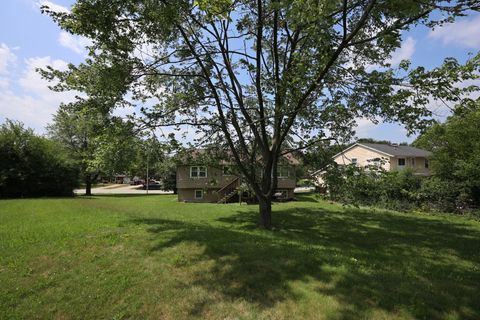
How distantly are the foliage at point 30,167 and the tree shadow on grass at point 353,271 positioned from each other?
85.4ft

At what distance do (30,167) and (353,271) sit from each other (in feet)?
105

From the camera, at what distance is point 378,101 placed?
9836 mm

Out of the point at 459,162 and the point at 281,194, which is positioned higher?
the point at 459,162

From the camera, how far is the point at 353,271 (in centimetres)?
666

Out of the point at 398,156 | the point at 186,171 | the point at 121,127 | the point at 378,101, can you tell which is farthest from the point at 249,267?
the point at 398,156

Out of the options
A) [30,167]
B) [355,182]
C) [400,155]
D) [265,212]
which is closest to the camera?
[355,182]

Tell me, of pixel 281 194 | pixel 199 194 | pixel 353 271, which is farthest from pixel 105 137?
pixel 199 194

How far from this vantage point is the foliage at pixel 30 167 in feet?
98.9

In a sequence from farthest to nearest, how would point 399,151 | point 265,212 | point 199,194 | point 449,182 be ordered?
1. point 399,151
2. point 199,194
3. point 449,182
4. point 265,212

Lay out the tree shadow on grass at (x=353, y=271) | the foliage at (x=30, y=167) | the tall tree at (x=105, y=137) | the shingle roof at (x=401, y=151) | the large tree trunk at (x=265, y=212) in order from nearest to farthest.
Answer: the tree shadow on grass at (x=353, y=271)
the tall tree at (x=105, y=137)
the large tree trunk at (x=265, y=212)
the foliage at (x=30, y=167)
the shingle roof at (x=401, y=151)

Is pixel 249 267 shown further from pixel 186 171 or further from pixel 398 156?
pixel 398 156

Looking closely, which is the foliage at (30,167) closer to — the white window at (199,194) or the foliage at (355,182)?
the white window at (199,194)

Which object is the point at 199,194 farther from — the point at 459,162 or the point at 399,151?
the point at 399,151

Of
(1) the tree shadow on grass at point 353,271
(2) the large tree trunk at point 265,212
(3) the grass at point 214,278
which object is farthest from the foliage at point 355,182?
(2) the large tree trunk at point 265,212
